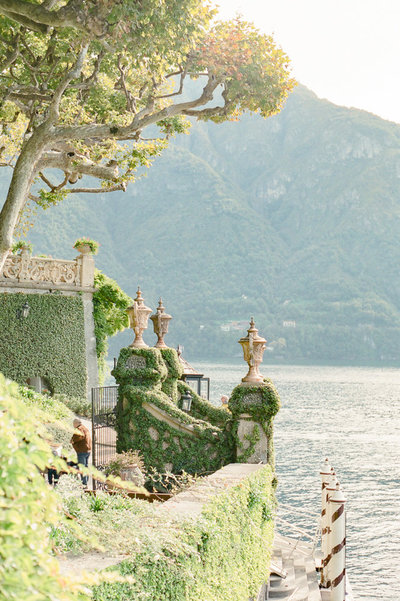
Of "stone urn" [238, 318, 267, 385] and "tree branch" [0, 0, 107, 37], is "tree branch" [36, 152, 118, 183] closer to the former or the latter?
"tree branch" [0, 0, 107, 37]

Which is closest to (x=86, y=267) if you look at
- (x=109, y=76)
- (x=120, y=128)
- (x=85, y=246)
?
(x=85, y=246)

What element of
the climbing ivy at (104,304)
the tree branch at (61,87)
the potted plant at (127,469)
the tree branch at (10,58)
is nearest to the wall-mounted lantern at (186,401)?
the potted plant at (127,469)

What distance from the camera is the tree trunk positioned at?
12.6 metres

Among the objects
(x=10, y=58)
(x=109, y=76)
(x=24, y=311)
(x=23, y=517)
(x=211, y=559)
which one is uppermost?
(x=109, y=76)

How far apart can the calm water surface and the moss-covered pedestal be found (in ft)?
5.95

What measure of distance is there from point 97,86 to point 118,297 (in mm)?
12964

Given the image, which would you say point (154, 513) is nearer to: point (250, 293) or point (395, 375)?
point (395, 375)

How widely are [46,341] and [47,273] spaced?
284 centimetres

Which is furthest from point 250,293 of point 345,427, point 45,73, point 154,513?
point 154,513

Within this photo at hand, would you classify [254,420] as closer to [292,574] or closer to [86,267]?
[292,574]

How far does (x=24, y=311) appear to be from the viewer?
86.1ft

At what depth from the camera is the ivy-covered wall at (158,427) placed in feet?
47.0

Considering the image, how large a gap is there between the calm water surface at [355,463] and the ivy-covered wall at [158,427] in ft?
7.52

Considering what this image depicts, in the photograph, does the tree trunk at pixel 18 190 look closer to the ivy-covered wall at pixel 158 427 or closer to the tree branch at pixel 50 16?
the tree branch at pixel 50 16
